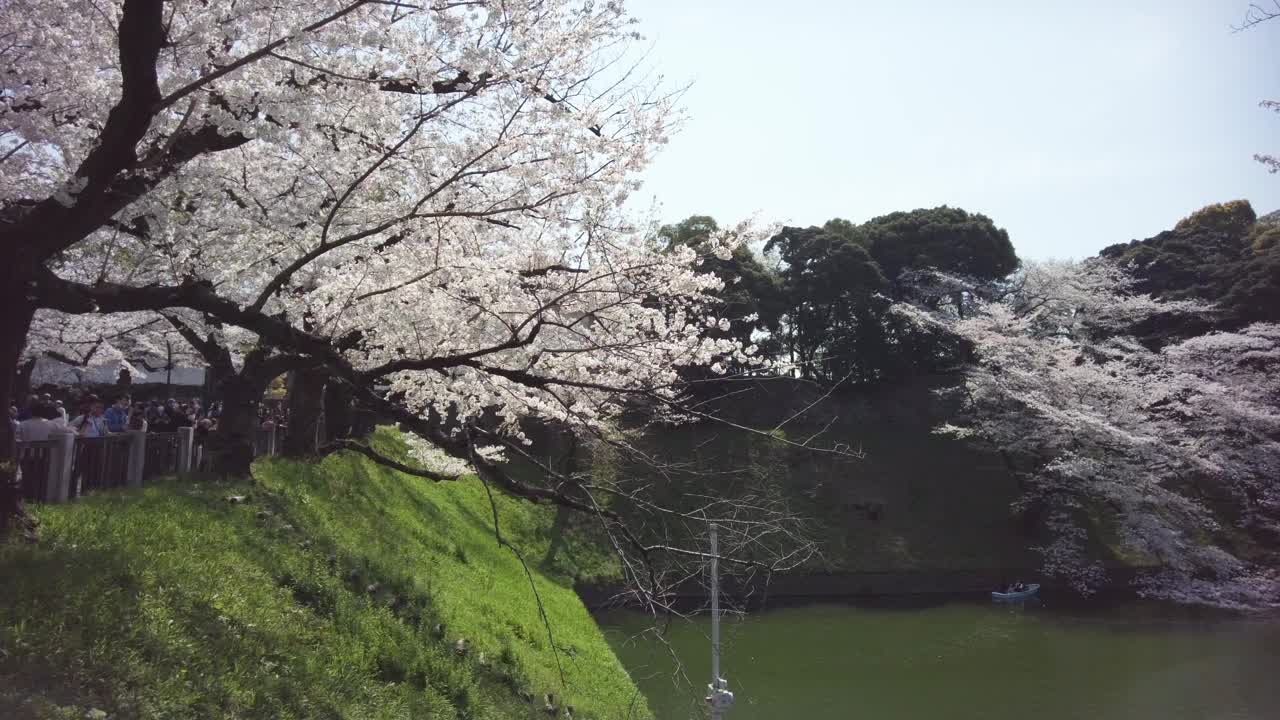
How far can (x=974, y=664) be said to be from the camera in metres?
13.9

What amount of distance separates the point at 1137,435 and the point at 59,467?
2097 centimetres

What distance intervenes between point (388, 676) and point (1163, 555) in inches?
733

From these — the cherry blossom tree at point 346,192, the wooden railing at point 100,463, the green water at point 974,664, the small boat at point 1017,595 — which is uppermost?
the cherry blossom tree at point 346,192

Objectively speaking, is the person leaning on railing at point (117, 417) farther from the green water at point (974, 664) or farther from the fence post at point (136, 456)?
the green water at point (974, 664)

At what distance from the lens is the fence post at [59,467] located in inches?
240

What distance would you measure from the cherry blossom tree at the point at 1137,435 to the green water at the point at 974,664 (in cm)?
177

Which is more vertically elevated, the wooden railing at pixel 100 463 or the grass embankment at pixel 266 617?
the wooden railing at pixel 100 463

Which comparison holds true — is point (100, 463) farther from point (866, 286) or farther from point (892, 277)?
point (892, 277)

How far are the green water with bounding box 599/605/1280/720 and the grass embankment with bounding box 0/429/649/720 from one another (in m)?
2.85

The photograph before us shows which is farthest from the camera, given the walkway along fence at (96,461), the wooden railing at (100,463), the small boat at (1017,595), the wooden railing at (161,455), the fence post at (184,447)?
the small boat at (1017,595)

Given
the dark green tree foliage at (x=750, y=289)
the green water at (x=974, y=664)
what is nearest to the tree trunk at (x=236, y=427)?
the green water at (x=974, y=664)

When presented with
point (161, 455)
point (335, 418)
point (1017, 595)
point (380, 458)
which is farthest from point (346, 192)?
point (1017, 595)

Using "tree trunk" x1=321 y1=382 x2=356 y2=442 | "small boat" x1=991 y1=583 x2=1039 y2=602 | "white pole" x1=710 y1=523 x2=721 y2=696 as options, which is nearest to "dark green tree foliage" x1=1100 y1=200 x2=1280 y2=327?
"small boat" x1=991 y1=583 x2=1039 y2=602

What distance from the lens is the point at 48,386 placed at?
22.8 m
